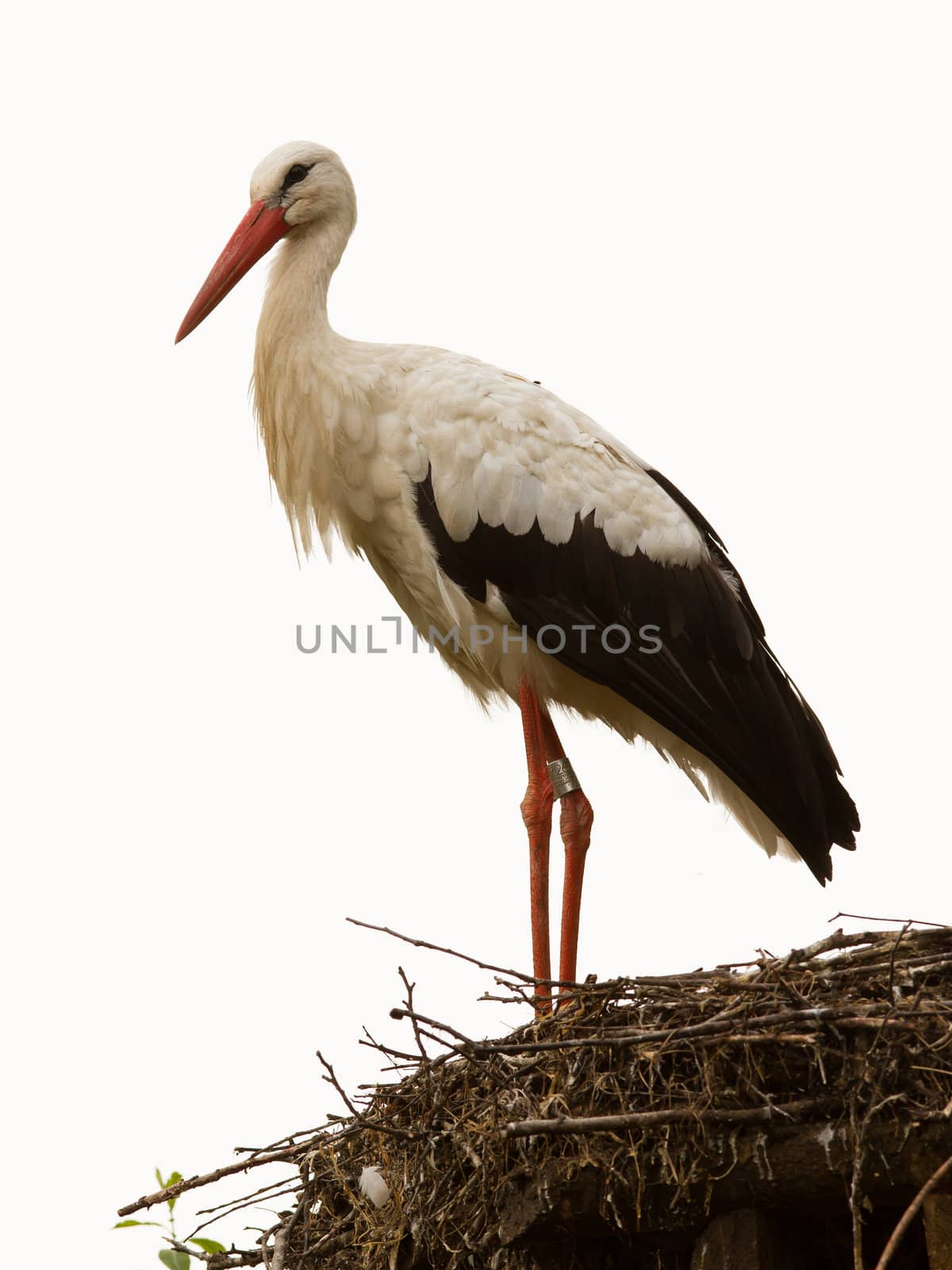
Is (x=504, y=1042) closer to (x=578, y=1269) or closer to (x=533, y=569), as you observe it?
(x=578, y=1269)

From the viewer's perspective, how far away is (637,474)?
A: 5.48m

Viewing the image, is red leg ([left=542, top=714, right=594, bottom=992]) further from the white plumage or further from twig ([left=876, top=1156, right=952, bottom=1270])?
twig ([left=876, top=1156, right=952, bottom=1270])

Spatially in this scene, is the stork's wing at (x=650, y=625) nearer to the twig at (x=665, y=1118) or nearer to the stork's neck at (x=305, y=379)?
the stork's neck at (x=305, y=379)

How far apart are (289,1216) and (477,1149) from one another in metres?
0.82

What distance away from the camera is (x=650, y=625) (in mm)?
5309

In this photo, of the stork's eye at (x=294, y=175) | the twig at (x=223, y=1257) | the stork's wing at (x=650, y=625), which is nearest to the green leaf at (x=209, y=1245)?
the twig at (x=223, y=1257)

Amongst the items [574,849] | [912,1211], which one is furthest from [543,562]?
[912,1211]

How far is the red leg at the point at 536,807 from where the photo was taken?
5.39m

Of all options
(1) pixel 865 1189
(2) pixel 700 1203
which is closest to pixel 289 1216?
(2) pixel 700 1203

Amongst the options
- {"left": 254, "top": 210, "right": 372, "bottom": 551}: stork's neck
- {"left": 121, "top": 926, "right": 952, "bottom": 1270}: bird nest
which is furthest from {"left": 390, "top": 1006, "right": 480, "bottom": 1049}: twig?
{"left": 254, "top": 210, "right": 372, "bottom": 551}: stork's neck

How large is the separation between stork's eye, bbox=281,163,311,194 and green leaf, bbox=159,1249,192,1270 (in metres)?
3.32

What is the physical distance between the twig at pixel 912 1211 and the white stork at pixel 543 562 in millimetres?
1926

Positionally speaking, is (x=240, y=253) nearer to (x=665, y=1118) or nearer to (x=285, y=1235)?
(x=285, y=1235)

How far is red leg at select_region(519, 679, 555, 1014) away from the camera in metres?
5.39
